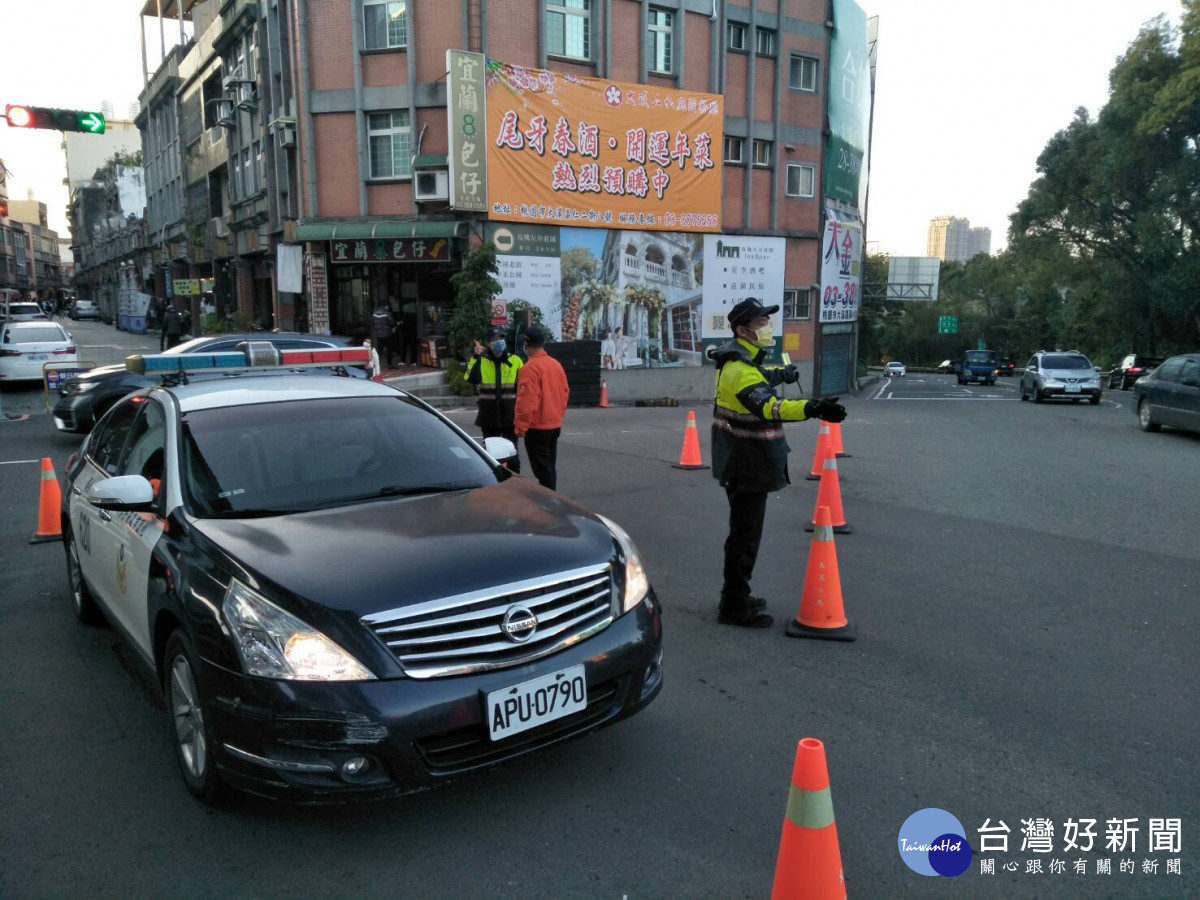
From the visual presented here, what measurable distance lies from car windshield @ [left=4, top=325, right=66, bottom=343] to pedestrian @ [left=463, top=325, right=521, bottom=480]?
15.6 m

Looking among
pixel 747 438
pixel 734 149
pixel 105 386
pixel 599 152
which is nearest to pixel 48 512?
pixel 105 386

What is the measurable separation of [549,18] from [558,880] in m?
23.3

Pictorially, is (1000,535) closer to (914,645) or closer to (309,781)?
(914,645)

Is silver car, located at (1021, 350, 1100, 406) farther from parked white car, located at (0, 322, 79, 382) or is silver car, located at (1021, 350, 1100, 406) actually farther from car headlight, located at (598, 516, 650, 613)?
parked white car, located at (0, 322, 79, 382)

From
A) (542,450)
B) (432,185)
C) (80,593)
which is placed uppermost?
(432,185)

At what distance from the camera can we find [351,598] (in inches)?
119

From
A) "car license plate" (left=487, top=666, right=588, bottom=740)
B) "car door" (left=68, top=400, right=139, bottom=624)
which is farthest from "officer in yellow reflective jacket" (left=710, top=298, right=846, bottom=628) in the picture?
"car door" (left=68, top=400, right=139, bottom=624)

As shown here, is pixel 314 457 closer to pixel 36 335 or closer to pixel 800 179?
pixel 36 335

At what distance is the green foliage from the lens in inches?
816

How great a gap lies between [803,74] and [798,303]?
284 inches

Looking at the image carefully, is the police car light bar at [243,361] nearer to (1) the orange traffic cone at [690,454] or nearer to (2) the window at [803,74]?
(1) the orange traffic cone at [690,454]

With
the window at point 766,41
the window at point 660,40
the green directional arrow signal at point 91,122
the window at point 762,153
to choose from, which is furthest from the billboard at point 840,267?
the green directional arrow signal at point 91,122

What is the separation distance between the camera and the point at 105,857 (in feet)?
10.1

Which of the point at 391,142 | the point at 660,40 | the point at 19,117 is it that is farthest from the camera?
the point at 660,40
